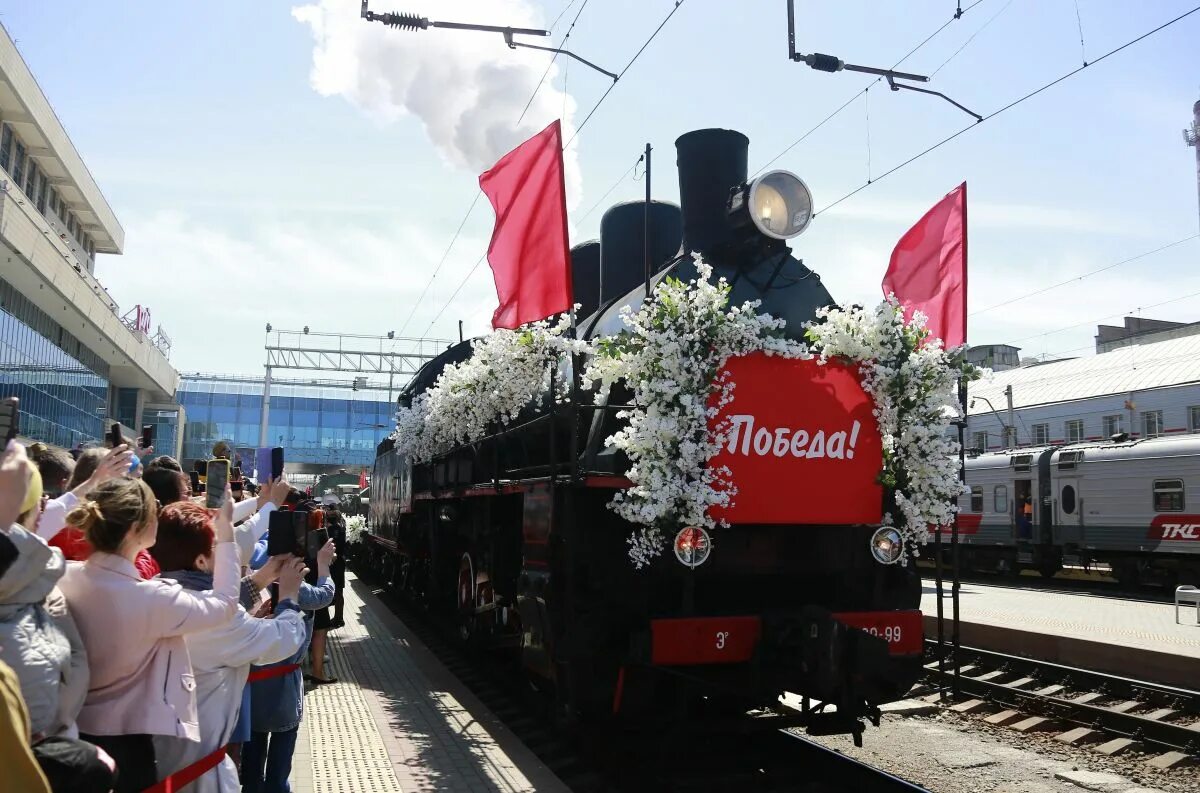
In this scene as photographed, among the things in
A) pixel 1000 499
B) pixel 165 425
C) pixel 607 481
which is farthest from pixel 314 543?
pixel 165 425

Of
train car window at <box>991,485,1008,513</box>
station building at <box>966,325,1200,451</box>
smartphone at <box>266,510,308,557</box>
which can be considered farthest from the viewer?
station building at <box>966,325,1200,451</box>

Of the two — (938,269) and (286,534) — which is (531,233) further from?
(286,534)

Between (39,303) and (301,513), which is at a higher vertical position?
(39,303)

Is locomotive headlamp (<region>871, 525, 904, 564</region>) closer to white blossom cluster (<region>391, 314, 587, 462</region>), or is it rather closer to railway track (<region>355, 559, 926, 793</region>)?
railway track (<region>355, 559, 926, 793</region>)

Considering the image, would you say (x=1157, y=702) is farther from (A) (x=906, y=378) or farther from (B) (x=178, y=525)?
(B) (x=178, y=525)

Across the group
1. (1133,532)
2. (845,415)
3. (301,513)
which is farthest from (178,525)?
(1133,532)

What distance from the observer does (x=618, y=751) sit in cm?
644

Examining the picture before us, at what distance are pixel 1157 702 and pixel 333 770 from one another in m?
6.60

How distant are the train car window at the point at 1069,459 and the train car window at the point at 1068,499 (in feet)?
1.49

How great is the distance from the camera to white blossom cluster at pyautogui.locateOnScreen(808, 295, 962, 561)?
227 inches

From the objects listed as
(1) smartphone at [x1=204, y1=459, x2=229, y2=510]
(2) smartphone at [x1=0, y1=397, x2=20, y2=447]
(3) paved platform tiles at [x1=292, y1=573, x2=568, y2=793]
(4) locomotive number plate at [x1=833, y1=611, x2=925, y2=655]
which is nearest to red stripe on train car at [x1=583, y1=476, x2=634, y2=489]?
(4) locomotive number plate at [x1=833, y1=611, x2=925, y2=655]

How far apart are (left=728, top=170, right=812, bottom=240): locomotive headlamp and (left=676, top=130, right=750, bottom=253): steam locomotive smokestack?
149 mm

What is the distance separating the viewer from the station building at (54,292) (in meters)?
20.1

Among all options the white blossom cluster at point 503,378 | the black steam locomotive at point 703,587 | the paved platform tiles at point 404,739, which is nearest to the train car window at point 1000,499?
the paved platform tiles at point 404,739
